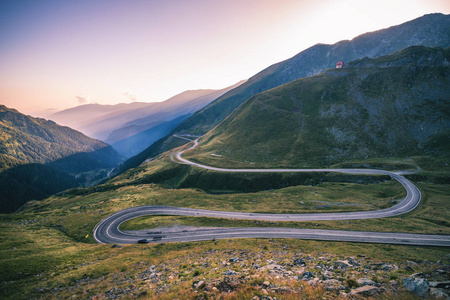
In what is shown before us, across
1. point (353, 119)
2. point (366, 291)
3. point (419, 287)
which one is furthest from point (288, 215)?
point (353, 119)

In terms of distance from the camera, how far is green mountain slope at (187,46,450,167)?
104312 millimetres

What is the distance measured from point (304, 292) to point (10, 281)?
40973 millimetres

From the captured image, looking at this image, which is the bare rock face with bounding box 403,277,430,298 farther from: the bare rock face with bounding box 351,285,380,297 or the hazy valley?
the bare rock face with bounding box 351,285,380,297

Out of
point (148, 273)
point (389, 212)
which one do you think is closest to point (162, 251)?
point (148, 273)

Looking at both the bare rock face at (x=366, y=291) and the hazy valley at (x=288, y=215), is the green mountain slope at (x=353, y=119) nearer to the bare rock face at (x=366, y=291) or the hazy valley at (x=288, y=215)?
the hazy valley at (x=288, y=215)

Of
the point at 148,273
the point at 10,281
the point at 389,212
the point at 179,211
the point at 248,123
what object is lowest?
the point at 389,212

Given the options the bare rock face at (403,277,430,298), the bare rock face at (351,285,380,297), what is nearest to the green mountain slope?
the bare rock face at (403,277,430,298)

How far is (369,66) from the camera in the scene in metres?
152

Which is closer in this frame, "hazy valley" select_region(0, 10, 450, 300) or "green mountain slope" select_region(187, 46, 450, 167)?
"hazy valley" select_region(0, 10, 450, 300)

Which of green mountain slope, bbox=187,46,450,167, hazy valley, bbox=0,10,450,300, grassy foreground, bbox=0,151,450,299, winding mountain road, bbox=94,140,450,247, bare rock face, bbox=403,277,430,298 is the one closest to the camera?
bare rock face, bbox=403,277,430,298

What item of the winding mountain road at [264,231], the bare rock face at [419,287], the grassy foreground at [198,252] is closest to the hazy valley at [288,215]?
the bare rock face at [419,287]

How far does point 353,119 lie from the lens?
122 meters

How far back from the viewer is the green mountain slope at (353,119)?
10431cm

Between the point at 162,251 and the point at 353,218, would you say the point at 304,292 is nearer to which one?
the point at 162,251
